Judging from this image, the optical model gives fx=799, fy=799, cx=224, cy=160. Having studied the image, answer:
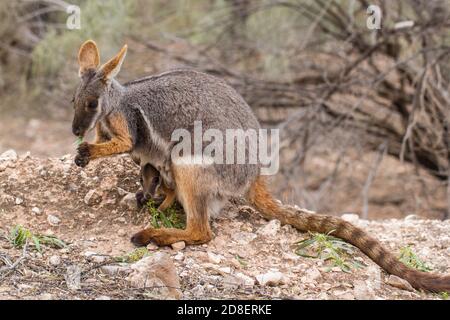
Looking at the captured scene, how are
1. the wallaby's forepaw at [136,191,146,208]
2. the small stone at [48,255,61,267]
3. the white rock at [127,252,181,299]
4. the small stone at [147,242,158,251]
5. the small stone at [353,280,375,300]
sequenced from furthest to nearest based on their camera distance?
the wallaby's forepaw at [136,191,146,208] → the small stone at [147,242,158,251] → the small stone at [48,255,61,267] → the small stone at [353,280,375,300] → the white rock at [127,252,181,299]

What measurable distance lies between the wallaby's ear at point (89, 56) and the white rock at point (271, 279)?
1867 millimetres

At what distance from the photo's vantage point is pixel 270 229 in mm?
5344

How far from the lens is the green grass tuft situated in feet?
16.3

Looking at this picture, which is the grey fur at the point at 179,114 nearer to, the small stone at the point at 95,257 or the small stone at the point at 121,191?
the small stone at the point at 121,191

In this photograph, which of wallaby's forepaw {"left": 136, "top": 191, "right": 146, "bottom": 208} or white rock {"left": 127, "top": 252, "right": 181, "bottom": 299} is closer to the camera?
white rock {"left": 127, "top": 252, "right": 181, "bottom": 299}

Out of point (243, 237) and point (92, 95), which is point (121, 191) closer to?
point (92, 95)

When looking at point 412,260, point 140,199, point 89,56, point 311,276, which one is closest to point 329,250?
point 311,276

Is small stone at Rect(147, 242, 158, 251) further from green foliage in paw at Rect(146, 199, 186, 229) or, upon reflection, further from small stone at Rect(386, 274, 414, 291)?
small stone at Rect(386, 274, 414, 291)

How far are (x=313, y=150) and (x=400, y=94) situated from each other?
4.44ft

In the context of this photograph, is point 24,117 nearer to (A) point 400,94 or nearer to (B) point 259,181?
(A) point 400,94

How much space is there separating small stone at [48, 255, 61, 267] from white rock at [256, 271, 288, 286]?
3.94 ft

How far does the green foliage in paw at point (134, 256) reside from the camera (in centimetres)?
487

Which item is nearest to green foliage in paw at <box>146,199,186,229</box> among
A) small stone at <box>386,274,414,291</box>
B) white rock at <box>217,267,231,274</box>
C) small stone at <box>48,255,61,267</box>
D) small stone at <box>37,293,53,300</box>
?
white rock at <box>217,267,231,274</box>
